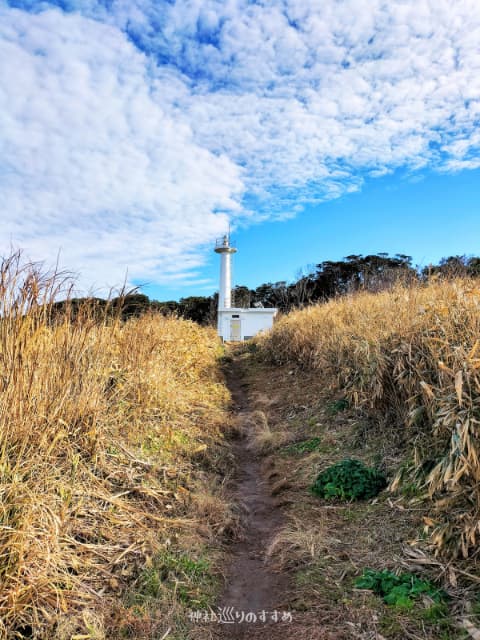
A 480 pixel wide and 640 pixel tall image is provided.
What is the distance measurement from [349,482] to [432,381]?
1.16 m

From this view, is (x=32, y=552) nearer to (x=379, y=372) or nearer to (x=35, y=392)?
(x=35, y=392)

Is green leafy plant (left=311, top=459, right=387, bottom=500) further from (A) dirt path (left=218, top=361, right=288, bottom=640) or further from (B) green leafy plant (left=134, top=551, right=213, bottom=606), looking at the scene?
(B) green leafy plant (left=134, top=551, right=213, bottom=606)

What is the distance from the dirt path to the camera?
92.7 inches

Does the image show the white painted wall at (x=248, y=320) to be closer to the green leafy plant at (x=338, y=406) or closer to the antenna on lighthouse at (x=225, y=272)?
the antenna on lighthouse at (x=225, y=272)

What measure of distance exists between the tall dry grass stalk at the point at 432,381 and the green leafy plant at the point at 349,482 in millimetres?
476

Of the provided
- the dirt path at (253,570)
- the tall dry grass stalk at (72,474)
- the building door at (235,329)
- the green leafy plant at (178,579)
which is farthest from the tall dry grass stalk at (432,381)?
the building door at (235,329)

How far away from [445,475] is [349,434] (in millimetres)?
2408

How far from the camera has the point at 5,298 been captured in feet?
9.41

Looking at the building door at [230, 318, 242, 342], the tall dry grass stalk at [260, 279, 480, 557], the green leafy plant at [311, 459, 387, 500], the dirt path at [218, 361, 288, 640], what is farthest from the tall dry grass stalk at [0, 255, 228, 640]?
the building door at [230, 318, 242, 342]

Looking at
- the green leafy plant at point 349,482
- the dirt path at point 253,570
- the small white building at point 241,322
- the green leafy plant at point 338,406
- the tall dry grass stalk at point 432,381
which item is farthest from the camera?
the small white building at point 241,322

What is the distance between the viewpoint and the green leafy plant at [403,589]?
2166 millimetres

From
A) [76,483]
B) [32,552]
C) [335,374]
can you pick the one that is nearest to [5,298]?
[76,483]

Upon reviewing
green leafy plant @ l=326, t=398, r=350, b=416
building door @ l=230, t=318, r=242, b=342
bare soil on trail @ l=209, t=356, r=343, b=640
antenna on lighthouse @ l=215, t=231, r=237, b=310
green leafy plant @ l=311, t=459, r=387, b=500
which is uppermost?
antenna on lighthouse @ l=215, t=231, r=237, b=310

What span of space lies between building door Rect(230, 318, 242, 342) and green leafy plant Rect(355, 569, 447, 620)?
23.2 m
